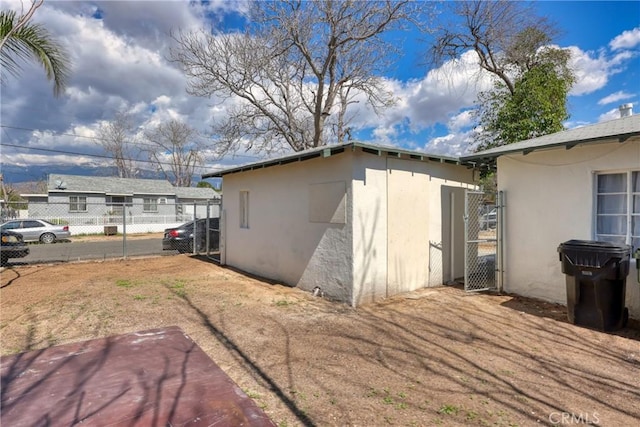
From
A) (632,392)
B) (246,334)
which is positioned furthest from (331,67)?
(632,392)

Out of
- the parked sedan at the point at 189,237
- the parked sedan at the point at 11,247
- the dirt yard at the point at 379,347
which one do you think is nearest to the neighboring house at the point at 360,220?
the dirt yard at the point at 379,347

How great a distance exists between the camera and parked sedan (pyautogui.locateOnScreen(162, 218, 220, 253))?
1350cm

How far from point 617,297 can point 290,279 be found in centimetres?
581

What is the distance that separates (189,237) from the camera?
13.6m

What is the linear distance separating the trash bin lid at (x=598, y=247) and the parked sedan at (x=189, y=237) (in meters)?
11.3

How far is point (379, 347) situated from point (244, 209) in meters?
6.83

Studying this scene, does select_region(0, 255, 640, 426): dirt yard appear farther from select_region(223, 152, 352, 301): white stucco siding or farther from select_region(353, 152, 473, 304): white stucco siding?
select_region(223, 152, 352, 301): white stucco siding

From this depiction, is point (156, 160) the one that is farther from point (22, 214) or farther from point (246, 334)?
point (246, 334)

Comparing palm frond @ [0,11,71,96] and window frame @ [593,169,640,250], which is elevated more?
palm frond @ [0,11,71,96]

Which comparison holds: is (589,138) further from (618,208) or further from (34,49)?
(34,49)

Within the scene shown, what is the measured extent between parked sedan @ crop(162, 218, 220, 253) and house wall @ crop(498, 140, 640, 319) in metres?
10.2

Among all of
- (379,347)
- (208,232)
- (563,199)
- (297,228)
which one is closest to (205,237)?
(208,232)

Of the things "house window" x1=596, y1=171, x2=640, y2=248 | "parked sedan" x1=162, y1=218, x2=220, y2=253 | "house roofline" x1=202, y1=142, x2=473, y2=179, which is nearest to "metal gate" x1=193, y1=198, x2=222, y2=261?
"parked sedan" x1=162, y1=218, x2=220, y2=253

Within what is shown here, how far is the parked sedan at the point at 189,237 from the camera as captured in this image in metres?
13.5
